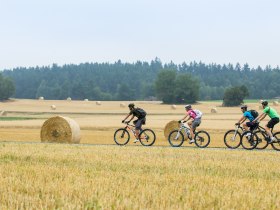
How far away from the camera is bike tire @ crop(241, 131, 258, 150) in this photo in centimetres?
2311

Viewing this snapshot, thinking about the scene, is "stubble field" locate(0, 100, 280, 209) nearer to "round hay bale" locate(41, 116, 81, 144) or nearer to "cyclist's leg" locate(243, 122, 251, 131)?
"cyclist's leg" locate(243, 122, 251, 131)

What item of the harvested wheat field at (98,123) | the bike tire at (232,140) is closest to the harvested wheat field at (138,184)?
the bike tire at (232,140)

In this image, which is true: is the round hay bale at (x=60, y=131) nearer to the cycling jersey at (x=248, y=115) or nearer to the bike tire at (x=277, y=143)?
the cycling jersey at (x=248, y=115)

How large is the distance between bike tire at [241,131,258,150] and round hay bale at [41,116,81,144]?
7686 mm

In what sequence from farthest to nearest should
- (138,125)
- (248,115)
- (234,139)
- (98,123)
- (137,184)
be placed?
(98,123) → (138,125) → (234,139) → (248,115) → (137,184)

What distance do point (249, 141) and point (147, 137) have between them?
4.45 metres

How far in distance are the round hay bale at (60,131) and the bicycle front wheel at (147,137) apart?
3.23 m

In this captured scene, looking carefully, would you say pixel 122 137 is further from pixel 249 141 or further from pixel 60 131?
pixel 249 141

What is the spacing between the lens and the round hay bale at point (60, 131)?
26.1m

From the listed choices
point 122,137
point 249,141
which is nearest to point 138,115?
point 122,137

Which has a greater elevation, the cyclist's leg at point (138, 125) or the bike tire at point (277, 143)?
the cyclist's leg at point (138, 125)

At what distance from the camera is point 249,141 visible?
23141mm

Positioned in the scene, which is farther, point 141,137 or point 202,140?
point 141,137

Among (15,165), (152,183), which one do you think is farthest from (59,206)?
(15,165)
